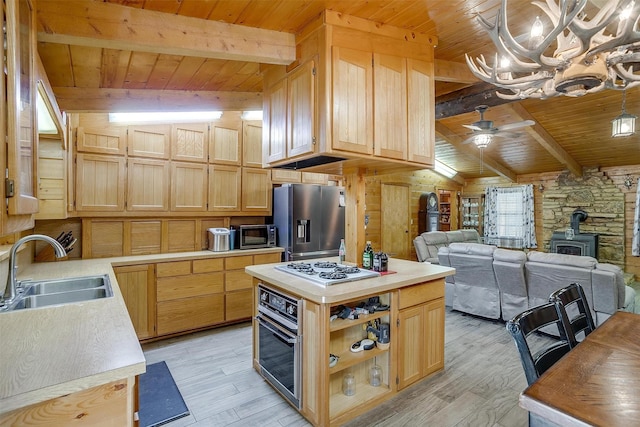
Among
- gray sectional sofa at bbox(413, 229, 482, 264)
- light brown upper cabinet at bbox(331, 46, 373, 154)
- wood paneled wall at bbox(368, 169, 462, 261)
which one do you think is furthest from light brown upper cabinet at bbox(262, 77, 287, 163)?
gray sectional sofa at bbox(413, 229, 482, 264)

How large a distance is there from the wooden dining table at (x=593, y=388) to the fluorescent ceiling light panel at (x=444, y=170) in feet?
22.9

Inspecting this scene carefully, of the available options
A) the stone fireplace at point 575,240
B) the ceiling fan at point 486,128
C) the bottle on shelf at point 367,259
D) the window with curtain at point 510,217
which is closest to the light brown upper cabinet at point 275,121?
the bottle on shelf at point 367,259

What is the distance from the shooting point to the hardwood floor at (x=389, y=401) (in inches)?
84.1

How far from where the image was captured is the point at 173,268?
3.46 metres

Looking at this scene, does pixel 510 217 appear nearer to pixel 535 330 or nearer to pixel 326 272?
pixel 326 272

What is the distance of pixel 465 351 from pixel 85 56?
407 centimetres

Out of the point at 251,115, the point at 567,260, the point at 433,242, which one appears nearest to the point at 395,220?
the point at 433,242

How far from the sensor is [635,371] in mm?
1163

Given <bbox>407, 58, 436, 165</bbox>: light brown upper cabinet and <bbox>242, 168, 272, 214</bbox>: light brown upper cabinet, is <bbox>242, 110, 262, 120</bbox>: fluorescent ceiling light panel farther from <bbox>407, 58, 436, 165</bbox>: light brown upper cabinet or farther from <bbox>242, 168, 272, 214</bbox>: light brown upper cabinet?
<bbox>407, 58, 436, 165</bbox>: light brown upper cabinet

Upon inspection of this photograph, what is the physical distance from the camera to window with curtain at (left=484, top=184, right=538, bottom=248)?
753 cm

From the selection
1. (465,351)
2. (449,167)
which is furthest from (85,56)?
(449,167)

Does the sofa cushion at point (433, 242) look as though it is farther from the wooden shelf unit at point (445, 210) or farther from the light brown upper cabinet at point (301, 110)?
the light brown upper cabinet at point (301, 110)

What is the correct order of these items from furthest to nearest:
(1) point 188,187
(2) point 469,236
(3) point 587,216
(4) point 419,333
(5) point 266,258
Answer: (2) point 469,236 → (3) point 587,216 → (5) point 266,258 → (1) point 188,187 → (4) point 419,333

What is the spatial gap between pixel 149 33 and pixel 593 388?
104 inches
